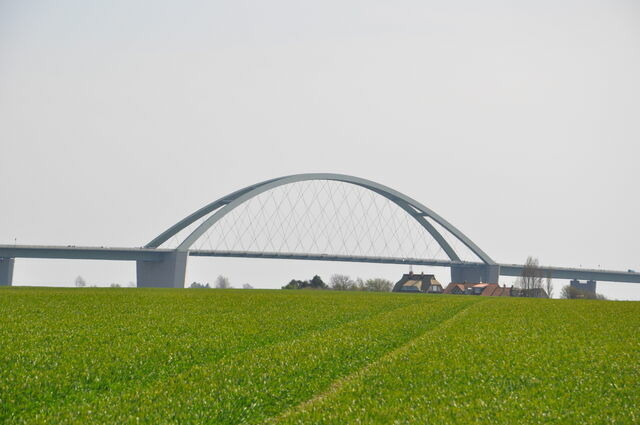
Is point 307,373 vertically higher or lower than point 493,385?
lower

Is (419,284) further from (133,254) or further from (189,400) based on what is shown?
(189,400)

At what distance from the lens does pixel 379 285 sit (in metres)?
162

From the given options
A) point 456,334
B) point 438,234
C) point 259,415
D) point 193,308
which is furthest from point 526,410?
point 438,234

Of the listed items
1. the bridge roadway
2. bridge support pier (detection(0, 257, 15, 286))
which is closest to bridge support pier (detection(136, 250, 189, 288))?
the bridge roadway

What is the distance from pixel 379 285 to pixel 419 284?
62.1ft

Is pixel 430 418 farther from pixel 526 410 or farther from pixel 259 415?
pixel 259 415

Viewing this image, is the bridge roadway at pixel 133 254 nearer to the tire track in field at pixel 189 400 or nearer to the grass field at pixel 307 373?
the grass field at pixel 307 373

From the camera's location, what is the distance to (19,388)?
1324 centimetres

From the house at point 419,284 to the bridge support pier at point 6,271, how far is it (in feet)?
261

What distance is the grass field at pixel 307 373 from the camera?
11938 millimetres

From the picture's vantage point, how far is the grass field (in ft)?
39.2

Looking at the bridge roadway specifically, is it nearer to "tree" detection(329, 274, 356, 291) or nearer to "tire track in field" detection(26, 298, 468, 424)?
"tree" detection(329, 274, 356, 291)

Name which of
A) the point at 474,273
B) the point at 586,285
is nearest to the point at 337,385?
the point at 474,273

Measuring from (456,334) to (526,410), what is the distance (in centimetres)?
1216
